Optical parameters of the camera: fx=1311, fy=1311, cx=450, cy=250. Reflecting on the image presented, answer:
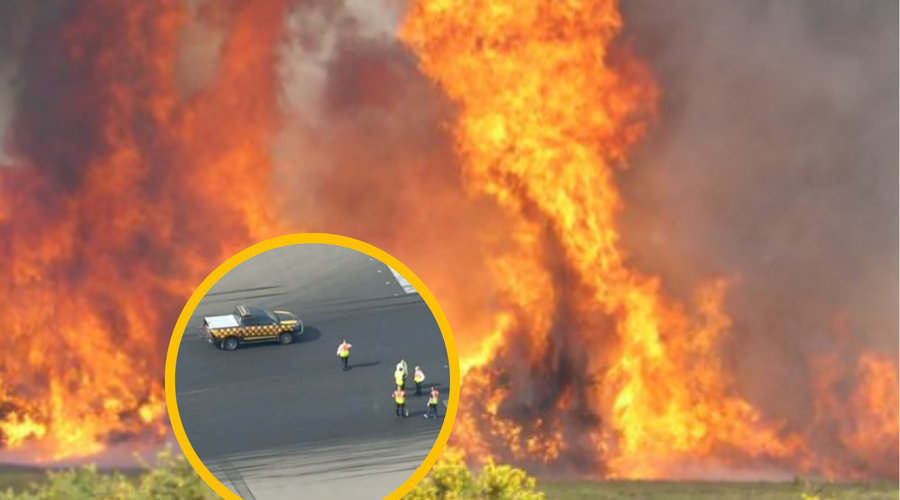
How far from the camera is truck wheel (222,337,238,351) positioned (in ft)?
37.0

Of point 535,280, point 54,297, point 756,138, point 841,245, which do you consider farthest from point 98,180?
point 841,245

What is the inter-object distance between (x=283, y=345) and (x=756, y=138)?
375 inches

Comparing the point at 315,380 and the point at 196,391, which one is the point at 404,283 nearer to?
the point at 315,380

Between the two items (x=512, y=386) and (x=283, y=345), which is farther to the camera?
(x=512, y=386)

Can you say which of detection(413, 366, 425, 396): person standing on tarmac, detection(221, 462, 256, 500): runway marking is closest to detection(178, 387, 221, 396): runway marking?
detection(221, 462, 256, 500): runway marking

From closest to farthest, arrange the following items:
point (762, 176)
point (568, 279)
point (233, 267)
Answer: point (233, 267) → point (568, 279) → point (762, 176)

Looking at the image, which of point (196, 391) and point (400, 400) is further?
point (400, 400)

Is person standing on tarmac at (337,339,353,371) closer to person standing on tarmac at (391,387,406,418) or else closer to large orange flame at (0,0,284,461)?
person standing on tarmac at (391,387,406,418)

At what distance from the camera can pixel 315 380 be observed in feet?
38.1

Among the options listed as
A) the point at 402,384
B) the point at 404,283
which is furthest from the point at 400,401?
the point at 404,283

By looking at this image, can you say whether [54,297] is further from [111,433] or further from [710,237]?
[710,237]

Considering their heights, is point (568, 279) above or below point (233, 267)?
above

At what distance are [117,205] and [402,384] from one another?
27.1ft

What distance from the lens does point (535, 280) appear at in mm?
18344
